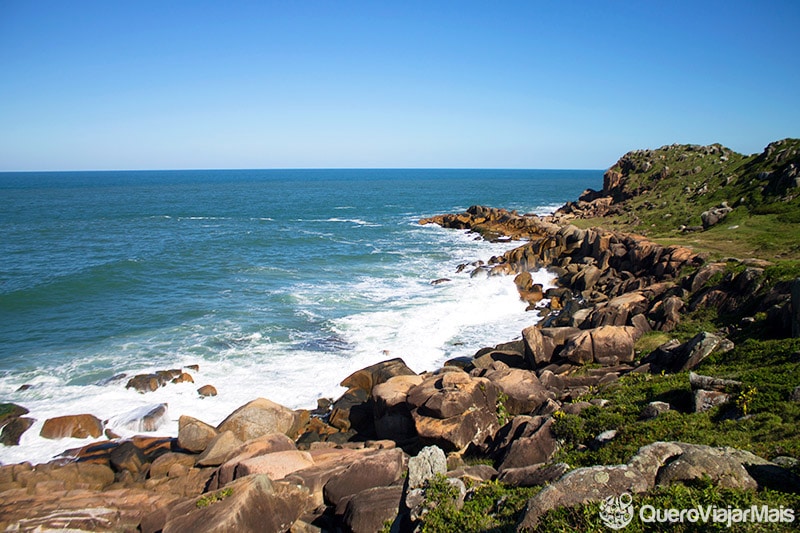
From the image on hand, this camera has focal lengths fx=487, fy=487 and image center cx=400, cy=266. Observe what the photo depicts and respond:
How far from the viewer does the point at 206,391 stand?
24.9m

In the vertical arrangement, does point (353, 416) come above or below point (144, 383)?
below

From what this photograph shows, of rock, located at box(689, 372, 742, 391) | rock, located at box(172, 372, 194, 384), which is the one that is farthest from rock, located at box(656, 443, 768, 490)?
rock, located at box(172, 372, 194, 384)

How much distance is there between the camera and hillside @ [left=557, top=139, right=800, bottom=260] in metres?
33.7

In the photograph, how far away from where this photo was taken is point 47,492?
16656 mm

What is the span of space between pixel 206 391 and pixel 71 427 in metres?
5.78

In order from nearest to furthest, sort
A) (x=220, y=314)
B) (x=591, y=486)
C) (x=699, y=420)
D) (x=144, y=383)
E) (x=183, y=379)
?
(x=591, y=486), (x=699, y=420), (x=144, y=383), (x=183, y=379), (x=220, y=314)

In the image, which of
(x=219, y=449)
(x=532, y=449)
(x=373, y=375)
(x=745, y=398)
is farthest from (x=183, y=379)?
(x=745, y=398)

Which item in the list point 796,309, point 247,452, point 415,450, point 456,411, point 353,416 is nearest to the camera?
point 796,309

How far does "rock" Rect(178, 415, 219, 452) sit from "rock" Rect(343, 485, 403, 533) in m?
9.82

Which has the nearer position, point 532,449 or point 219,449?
Answer: point 532,449

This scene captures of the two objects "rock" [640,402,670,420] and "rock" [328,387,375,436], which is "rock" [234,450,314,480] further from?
"rock" [640,402,670,420]

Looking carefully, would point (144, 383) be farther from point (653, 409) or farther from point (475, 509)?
point (653, 409)

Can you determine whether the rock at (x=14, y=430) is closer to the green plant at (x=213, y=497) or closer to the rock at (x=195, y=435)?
the rock at (x=195, y=435)

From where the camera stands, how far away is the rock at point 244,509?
11906 millimetres
